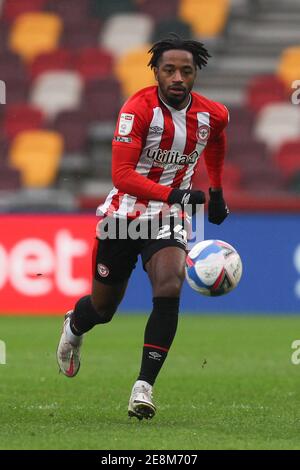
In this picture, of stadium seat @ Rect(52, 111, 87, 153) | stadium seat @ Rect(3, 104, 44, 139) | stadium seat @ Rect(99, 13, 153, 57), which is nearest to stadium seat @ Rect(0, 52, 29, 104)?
stadium seat @ Rect(3, 104, 44, 139)

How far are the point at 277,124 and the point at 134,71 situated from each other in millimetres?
2762

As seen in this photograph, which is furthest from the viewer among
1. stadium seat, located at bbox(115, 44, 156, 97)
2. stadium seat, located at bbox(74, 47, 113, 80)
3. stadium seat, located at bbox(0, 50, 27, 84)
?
stadium seat, located at bbox(74, 47, 113, 80)

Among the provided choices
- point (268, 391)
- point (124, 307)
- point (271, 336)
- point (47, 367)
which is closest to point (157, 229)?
point (268, 391)

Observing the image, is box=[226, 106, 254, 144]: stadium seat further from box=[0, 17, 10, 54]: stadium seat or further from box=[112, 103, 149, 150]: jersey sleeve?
box=[112, 103, 149, 150]: jersey sleeve

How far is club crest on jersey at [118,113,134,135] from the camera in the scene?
6.82 m

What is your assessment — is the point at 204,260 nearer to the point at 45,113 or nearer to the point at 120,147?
the point at 120,147

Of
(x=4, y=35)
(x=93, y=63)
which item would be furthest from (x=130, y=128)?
(x=4, y=35)

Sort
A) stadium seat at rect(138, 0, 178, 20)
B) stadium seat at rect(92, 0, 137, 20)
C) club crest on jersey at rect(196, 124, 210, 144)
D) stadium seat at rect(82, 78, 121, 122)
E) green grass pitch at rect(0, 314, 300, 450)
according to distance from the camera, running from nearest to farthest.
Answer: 1. green grass pitch at rect(0, 314, 300, 450)
2. club crest on jersey at rect(196, 124, 210, 144)
3. stadium seat at rect(82, 78, 121, 122)
4. stadium seat at rect(138, 0, 178, 20)
5. stadium seat at rect(92, 0, 137, 20)

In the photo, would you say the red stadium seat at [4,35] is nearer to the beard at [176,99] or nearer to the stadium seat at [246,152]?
the stadium seat at [246,152]

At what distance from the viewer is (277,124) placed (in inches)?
787

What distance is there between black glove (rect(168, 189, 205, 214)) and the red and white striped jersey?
4cm

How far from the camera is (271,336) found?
12281mm

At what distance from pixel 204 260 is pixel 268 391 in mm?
1632

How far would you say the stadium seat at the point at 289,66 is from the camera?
2072 cm
